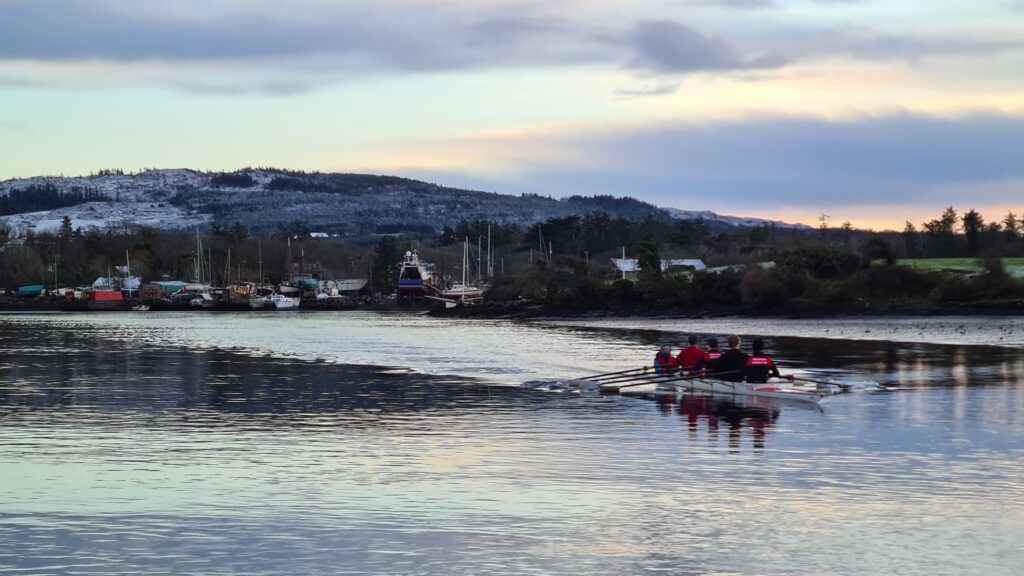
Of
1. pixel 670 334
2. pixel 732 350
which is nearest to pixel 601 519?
pixel 732 350

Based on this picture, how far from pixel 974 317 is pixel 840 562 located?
69536 mm

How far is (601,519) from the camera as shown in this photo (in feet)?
52.7

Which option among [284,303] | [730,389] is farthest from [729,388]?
[284,303]

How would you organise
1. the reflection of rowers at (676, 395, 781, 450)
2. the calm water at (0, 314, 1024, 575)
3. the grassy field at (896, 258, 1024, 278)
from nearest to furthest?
the calm water at (0, 314, 1024, 575), the reflection of rowers at (676, 395, 781, 450), the grassy field at (896, 258, 1024, 278)

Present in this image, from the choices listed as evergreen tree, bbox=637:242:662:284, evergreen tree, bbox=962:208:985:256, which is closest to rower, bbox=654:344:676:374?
evergreen tree, bbox=637:242:662:284

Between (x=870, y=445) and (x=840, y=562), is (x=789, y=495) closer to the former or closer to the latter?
(x=840, y=562)

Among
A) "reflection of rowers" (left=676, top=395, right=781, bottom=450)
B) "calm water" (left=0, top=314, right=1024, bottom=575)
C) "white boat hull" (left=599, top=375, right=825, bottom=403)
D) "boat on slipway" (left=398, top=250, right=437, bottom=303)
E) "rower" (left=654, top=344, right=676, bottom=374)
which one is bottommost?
"calm water" (left=0, top=314, right=1024, bottom=575)

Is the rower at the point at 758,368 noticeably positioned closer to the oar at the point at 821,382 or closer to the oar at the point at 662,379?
the oar at the point at 821,382

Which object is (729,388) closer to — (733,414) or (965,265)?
(733,414)

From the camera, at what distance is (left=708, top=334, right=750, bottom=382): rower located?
1250 inches

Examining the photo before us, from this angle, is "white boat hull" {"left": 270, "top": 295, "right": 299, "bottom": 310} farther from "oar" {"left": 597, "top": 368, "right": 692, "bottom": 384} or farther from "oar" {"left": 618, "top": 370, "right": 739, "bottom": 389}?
"oar" {"left": 618, "top": 370, "right": 739, "bottom": 389}

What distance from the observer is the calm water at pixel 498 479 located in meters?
14.3

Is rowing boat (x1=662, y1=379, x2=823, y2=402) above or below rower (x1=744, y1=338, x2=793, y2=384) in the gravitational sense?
below

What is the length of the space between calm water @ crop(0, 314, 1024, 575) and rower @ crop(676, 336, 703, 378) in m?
1.87
